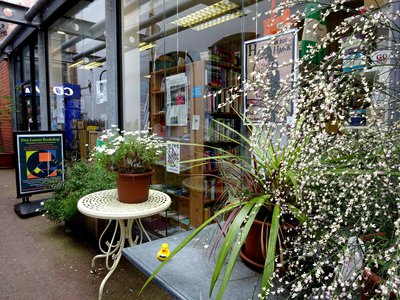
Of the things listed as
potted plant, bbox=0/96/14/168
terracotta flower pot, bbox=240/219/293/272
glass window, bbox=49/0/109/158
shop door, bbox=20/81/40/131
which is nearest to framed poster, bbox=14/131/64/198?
glass window, bbox=49/0/109/158

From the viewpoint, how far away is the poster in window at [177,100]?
3.02 meters

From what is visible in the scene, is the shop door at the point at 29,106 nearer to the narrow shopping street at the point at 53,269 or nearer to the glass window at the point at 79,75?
the glass window at the point at 79,75

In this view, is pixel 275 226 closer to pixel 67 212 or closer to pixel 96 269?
pixel 96 269

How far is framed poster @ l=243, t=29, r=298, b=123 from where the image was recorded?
0.79 meters

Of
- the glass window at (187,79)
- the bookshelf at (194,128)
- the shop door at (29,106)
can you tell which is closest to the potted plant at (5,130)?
the shop door at (29,106)

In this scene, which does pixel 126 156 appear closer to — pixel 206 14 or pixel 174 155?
pixel 174 155

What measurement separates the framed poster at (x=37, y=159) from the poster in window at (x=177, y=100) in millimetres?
1527

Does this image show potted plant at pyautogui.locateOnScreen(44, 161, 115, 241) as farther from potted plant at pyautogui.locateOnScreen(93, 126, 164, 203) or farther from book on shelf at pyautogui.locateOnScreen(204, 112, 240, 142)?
book on shelf at pyautogui.locateOnScreen(204, 112, 240, 142)

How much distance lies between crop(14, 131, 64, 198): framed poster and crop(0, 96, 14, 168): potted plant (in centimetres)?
464

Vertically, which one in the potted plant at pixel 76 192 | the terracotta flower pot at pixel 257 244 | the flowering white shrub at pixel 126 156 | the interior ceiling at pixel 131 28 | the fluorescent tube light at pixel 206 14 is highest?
the interior ceiling at pixel 131 28

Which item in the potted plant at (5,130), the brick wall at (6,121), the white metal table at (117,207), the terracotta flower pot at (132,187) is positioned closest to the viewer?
the white metal table at (117,207)

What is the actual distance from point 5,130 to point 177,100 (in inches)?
312

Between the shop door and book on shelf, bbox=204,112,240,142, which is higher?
the shop door

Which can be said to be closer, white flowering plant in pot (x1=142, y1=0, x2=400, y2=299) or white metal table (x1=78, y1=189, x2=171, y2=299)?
white flowering plant in pot (x1=142, y1=0, x2=400, y2=299)
